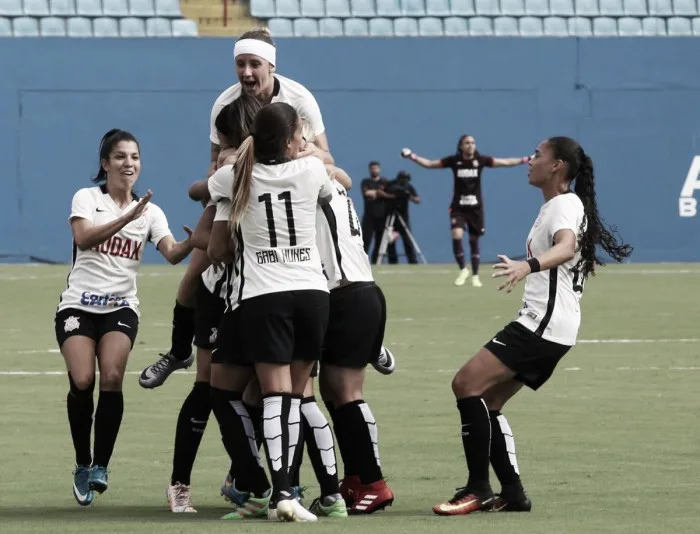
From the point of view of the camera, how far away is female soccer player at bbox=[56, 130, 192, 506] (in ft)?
27.7

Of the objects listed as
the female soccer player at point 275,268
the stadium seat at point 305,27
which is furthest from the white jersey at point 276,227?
the stadium seat at point 305,27

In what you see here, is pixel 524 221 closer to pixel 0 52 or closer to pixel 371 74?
pixel 371 74

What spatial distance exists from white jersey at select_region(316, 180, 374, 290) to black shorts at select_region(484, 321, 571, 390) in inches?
26.7

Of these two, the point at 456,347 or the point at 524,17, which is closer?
the point at 456,347

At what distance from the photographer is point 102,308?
8.64m

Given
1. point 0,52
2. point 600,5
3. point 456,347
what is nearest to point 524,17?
point 600,5

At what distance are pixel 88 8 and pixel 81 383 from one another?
2620 centimetres

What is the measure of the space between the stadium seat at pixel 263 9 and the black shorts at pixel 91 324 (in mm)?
25962

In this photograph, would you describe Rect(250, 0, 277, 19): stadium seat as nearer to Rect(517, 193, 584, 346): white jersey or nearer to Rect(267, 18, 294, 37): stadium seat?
Rect(267, 18, 294, 37): stadium seat

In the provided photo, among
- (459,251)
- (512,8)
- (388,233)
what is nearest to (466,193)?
(459,251)

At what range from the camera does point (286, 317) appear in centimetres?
740

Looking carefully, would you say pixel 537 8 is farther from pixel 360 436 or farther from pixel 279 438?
pixel 279 438

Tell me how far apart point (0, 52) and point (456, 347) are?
1855 cm

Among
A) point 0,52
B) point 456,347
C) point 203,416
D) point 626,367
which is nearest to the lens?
point 203,416
